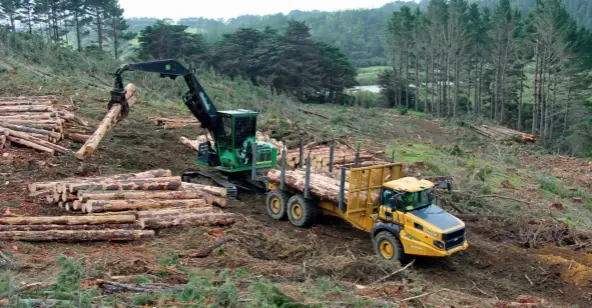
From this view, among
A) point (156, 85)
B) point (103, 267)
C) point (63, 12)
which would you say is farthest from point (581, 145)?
point (63, 12)

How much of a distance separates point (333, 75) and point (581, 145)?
23.2 m

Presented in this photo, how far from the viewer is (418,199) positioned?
36.9ft

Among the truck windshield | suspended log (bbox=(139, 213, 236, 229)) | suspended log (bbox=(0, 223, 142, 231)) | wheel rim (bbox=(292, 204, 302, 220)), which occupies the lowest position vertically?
wheel rim (bbox=(292, 204, 302, 220))

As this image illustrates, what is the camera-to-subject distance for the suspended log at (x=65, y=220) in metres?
10.4

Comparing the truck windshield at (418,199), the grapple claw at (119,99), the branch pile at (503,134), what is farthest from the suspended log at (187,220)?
the branch pile at (503,134)

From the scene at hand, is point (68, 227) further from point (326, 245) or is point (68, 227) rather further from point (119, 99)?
point (119, 99)

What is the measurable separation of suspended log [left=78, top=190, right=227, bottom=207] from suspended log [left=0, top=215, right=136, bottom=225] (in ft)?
3.00

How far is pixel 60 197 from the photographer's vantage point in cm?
1195

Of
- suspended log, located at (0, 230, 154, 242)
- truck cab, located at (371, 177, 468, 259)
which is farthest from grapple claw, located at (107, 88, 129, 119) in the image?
truck cab, located at (371, 177, 468, 259)

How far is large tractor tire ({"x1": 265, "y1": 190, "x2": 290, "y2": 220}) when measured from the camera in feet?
44.7

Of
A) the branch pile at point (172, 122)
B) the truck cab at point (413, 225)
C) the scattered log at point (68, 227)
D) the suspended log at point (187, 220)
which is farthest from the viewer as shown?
the branch pile at point (172, 122)

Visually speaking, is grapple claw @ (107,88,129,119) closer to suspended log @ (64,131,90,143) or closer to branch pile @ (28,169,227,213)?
branch pile @ (28,169,227,213)

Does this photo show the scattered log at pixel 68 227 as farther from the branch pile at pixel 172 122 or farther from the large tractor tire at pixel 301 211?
the branch pile at pixel 172 122

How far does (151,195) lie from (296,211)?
3360mm
